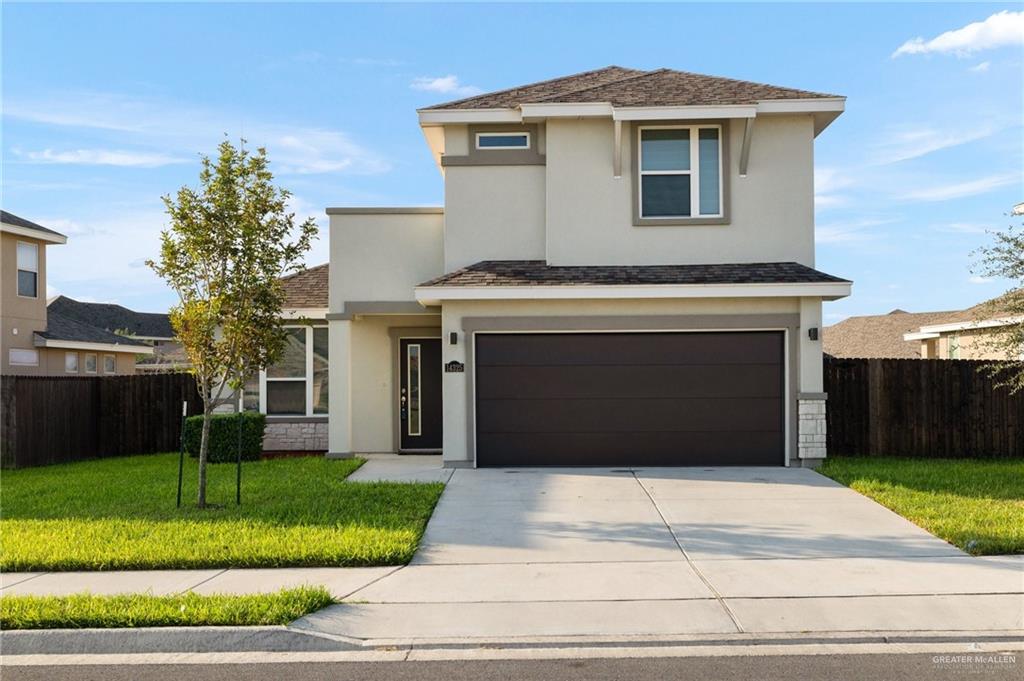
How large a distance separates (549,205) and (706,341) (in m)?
3.61

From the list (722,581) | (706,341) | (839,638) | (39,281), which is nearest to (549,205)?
(706,341)

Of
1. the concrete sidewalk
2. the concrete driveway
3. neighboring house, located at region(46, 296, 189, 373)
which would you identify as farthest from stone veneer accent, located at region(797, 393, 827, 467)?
neighboring house, located at region(46, 296, 189, 373)

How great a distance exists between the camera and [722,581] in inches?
325

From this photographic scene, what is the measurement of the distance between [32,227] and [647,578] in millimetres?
22908

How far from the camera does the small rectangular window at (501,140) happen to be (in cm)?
1644

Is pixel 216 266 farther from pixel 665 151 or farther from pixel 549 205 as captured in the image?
pixel 665 151

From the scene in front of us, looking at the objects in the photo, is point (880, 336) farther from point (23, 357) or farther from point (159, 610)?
point (159, 610)

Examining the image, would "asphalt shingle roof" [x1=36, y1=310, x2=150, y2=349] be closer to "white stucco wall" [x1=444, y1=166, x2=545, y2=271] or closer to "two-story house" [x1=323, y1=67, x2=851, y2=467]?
"two-story house" [x1=323, y1=67, x2=851, y2=467]

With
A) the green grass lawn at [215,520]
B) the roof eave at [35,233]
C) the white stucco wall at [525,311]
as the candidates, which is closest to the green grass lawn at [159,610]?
the green grass lawn at [215,520]

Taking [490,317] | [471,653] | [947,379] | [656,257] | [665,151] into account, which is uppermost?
[665,151]

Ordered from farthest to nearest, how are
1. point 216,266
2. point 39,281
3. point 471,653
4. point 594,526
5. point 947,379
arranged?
point 39,281
point 947,379
point 216,266
point 594,526
point 471,653

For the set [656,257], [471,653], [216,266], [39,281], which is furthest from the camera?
[39,281]

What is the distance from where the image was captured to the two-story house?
1515cm

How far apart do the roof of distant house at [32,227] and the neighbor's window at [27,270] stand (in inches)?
19.5
